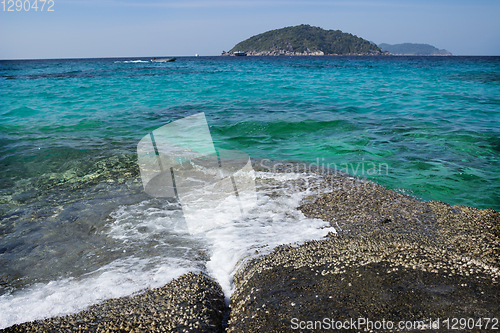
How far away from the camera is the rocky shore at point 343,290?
2232 millimetres

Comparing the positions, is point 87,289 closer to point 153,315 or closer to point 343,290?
point 153,315

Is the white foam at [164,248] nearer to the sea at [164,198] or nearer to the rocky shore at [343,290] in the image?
the sea at [164,198]

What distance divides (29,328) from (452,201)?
561 centimetres

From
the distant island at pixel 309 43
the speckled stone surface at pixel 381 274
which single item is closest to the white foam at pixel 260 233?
the speckled stone surface at pixel 381 274

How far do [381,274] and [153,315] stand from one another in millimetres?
1998

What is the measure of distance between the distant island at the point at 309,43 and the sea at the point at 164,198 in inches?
5730

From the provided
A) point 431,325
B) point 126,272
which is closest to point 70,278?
point 126,272

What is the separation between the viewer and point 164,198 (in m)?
4.96

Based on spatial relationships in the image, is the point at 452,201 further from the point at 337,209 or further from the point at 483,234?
the point at 337,209

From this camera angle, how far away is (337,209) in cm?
412

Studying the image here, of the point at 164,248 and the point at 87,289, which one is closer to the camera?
the point at 87,289

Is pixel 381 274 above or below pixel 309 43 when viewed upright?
below

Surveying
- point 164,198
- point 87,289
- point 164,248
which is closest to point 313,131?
point 164,198

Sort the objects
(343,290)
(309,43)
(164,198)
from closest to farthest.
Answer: (343,290) < (164,198) < (309,43)
